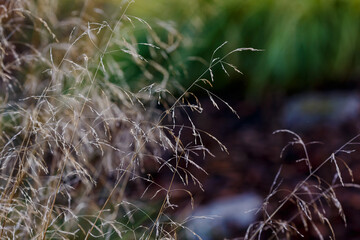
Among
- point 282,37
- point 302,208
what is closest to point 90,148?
point 302,208

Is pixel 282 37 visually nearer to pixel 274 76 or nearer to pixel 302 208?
pixel 274 76

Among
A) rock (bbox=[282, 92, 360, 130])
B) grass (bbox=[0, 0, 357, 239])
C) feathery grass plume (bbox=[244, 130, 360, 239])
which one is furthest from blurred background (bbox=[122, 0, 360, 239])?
feathery grass plume (bbox=[244, 130, 360, 239])

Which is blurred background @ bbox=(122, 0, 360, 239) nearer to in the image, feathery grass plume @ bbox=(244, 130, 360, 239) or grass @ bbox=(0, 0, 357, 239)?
grass @ bbox=(0, 0, 357, 239)

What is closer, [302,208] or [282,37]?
[302,208]

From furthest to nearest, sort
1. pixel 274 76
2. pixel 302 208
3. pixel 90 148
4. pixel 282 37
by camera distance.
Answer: pixel 274 76
pixel 282 37
pixel 90 148
pixel 302 208

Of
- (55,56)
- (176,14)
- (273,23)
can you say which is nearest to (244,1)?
(273,23)

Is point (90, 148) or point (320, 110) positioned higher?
point (90, 148)

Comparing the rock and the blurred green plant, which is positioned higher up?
the blurred green plant

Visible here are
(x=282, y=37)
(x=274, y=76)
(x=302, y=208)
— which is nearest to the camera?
(x=302, y=208)

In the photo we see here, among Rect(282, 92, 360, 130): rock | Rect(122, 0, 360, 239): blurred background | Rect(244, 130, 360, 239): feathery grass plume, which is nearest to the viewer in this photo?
Rect(244, 130, 360, 239): feathery grass plume

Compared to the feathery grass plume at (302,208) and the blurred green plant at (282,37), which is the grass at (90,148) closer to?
the feathery grass plume at (302,208)

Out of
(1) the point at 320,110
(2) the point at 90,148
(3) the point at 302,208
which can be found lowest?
(1) the point at 320,110
